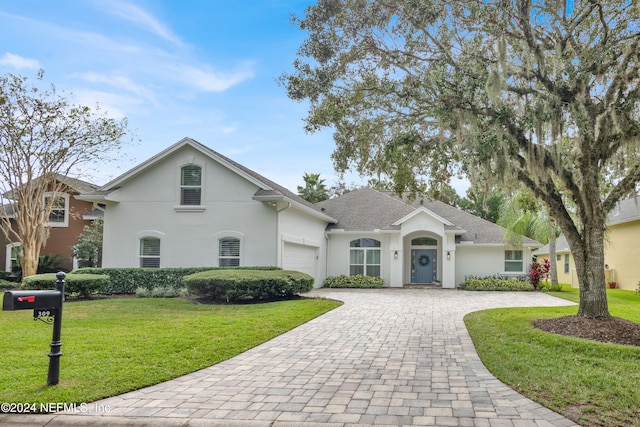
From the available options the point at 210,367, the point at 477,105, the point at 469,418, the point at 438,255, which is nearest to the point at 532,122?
the point at 477,105

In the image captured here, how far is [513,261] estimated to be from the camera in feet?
73.9

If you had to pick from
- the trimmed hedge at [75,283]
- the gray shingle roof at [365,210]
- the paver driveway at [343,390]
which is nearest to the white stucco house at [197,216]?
the trimmed hedge at [75,283]

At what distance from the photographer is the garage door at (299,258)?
17.9 meters

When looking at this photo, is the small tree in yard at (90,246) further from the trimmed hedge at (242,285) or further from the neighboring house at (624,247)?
the neighboring house at (624,247)

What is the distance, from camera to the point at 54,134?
768 inches

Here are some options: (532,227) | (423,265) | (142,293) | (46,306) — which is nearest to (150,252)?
(142,293)

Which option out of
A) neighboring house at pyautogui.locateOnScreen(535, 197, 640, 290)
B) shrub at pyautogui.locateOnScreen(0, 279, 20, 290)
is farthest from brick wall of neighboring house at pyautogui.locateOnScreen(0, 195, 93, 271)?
neighboring house at pyautogui.locateOnScreen(535, 197, 640, 290)

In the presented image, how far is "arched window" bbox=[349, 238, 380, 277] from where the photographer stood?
75.5 feet

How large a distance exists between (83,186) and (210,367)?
21.1m

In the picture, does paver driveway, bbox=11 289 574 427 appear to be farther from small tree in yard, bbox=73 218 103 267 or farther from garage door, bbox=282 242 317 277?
small tree in yard, bbox=73 218 103 267

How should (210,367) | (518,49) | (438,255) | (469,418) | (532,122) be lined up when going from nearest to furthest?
(469,418), (210,367), (532,122), (518,49), (438,255)

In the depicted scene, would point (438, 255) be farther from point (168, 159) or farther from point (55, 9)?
point (55, 9)

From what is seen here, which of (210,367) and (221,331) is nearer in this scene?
(210,367)

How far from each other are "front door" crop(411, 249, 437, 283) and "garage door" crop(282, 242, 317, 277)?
592 cm
